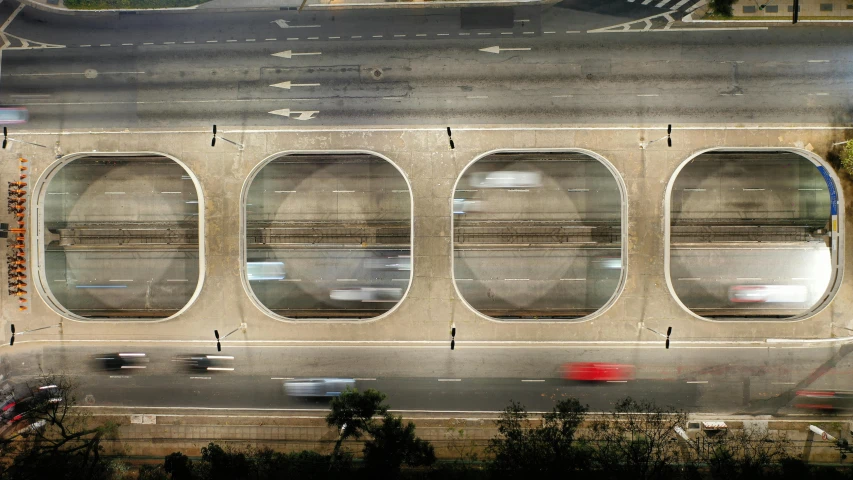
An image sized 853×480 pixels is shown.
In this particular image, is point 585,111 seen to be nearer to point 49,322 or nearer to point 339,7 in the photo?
point 339,7

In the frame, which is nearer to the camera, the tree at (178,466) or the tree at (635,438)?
the tree at (635,438)

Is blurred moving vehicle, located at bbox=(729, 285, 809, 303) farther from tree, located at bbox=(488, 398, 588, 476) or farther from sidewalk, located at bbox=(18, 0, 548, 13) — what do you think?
sidewalk, located at bbox=(18, 0, 548, 13)

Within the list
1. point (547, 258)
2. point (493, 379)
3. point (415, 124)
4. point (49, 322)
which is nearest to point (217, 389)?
point (49, 322)

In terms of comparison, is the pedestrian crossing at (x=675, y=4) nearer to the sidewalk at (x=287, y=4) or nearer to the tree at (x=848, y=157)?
the sidewalk at (x=287, y=4)

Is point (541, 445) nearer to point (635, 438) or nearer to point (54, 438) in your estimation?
point (635, 438)

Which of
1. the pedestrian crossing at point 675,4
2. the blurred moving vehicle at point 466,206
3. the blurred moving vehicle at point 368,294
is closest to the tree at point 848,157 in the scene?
the pedestrian crossing at point 675,4

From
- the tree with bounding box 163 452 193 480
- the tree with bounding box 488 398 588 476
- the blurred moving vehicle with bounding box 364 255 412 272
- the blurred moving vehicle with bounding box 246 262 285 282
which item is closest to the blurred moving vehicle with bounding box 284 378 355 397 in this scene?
the tree with bounding box 163 452 193 480

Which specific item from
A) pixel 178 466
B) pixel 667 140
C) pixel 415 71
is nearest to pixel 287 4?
pixel 415 71
